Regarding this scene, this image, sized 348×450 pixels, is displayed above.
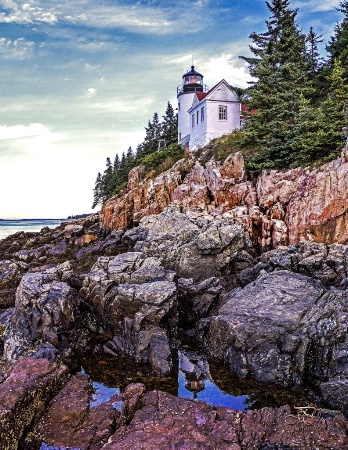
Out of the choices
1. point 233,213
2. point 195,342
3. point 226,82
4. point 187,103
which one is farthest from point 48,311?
point 187,103

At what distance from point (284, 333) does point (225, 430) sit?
5621 mm

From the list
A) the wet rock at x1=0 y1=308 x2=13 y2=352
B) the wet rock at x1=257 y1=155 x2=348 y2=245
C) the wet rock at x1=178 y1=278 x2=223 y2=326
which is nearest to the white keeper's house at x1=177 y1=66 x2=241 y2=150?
the wet rock at x1=257 y1=155 x2=348 y2=245

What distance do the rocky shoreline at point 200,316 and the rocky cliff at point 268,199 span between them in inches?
4.1

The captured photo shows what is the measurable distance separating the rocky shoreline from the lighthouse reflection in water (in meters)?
0.66

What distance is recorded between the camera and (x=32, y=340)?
1547cm

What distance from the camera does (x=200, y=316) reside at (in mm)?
17922

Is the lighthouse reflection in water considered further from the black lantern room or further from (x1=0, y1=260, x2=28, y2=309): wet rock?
the black lantern room

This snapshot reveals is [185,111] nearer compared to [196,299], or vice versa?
[196,299]

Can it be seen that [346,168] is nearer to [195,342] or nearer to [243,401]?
→ [195,342]

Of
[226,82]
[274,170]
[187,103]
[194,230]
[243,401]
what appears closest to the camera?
[243,401]

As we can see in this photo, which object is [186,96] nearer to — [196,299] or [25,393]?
[196,299]

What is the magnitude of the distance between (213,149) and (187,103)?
16.3 m

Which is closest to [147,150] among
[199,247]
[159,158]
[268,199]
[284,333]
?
[159,158]

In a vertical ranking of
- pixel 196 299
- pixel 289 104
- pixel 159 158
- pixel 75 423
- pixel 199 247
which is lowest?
pixel 75 423
